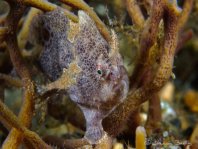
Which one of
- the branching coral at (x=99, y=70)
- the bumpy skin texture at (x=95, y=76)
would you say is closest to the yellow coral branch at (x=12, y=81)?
the branching coral at (x=99, y=70)

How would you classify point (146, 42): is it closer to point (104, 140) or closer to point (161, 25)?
point (161, 25)

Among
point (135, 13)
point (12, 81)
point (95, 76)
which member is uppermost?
point (135, 13)

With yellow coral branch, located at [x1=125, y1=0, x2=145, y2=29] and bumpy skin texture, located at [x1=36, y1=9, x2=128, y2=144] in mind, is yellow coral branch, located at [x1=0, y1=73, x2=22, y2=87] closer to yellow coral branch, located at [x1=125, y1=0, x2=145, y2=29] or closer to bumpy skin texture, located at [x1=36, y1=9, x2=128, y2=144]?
bumpy skin texture, located at [x1=36, y1=9, x2=128, y2=144]

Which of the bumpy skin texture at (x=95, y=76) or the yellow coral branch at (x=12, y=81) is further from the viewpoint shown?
the yellow coral branch at (x=12, y=81)

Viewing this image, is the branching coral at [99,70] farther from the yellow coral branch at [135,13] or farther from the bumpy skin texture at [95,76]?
the yellow coral branch at [135,13]

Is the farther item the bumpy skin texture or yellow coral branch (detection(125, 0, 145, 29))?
yellow coral branch (detection(125, 0, 145, 29))

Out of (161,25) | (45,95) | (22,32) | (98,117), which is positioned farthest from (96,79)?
(22,32)

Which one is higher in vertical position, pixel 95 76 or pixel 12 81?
pixel 12 81

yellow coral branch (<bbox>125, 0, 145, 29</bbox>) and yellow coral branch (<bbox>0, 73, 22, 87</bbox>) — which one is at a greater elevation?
yellow coral branch (<bbox>125, 0, 145, 29</bbox>)

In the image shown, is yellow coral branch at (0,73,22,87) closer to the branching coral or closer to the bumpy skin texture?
the branching coral

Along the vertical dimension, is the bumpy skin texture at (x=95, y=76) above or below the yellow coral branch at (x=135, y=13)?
below

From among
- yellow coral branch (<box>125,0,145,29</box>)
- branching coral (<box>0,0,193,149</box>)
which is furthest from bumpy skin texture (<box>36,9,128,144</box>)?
yellow coral branch (<box>125,0,145,29</box>)

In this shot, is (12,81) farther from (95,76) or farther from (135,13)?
(135,13)

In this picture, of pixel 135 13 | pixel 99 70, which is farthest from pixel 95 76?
pixel 135 13
